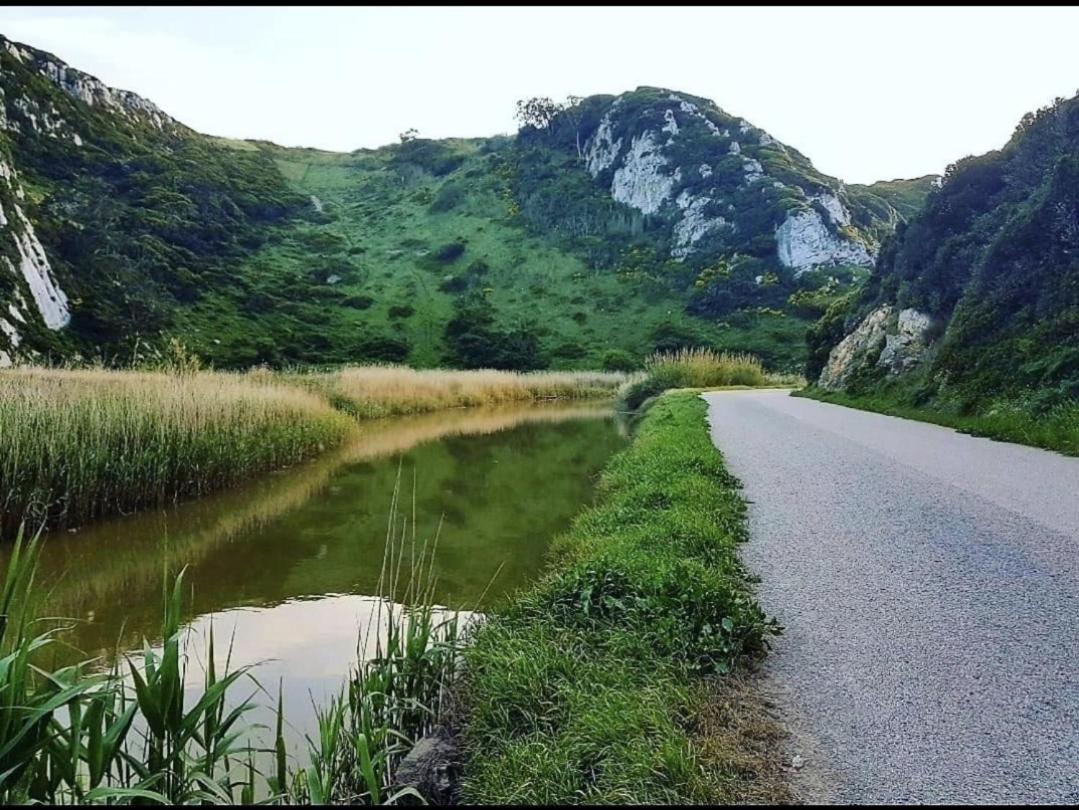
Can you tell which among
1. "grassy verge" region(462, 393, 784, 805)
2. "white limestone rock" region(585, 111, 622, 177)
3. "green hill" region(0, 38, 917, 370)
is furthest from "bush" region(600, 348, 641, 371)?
"white limestone rock" region(585, 111, 622, 177)

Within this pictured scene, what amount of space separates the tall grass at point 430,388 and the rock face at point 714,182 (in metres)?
44.5

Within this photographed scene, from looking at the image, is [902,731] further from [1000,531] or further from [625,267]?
[625,267]

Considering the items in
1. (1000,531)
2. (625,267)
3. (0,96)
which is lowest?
(1000,531)

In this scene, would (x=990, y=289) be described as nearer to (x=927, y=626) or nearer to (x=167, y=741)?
(x=927, y=626)

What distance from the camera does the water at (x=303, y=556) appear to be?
20.7 ft

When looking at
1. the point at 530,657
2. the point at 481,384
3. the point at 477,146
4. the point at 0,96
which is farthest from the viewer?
the point at 477,146

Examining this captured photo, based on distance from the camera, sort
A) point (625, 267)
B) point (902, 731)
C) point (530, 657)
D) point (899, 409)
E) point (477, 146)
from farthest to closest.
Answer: point (477, 146)
point (625, 267)
point (899, 409)
point (530, 657)
point (902, 731)

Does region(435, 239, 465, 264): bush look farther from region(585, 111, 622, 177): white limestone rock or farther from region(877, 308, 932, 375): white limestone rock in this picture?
region(877, 308, 932, 375): white limestone rock

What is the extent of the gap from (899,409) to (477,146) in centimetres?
12085

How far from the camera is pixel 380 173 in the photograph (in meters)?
117

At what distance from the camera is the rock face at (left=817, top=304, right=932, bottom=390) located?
2038 centimetres

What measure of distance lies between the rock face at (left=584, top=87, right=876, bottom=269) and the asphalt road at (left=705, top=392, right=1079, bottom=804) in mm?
75095

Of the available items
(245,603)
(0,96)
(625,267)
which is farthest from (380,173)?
(245,603)

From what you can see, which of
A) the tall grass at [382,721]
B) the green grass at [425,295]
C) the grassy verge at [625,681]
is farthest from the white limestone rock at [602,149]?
the tall grass at [382,721]
